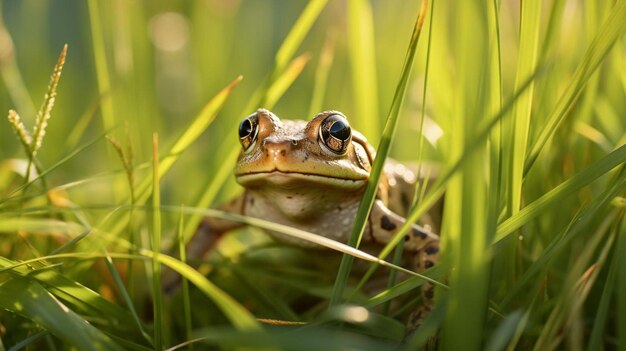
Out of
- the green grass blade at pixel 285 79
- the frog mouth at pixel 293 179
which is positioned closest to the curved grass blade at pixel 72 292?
the frog mouth at pixel 293 179

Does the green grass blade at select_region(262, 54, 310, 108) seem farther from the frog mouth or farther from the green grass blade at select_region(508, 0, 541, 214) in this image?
the green grass blade at select_region(508, 0, 541, 214)

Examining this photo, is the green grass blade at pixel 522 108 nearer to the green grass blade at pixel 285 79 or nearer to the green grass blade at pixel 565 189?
the green grass blade at pixel 565 189

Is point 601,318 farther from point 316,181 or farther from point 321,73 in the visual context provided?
point 321,73

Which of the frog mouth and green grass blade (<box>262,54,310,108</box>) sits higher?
green grass blade (<box>262,54,310,108</box>)

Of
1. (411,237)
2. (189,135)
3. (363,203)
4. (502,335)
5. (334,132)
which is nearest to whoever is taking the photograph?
(502,335)

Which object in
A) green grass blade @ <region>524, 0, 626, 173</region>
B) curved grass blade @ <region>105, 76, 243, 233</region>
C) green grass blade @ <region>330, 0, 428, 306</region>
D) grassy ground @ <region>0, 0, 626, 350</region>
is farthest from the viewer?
curved grass blade @ <region>105, 76, 243, 233</region>

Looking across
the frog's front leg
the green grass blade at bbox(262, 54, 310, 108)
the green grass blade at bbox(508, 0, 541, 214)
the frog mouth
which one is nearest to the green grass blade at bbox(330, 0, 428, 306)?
the green grass blade at bbox(508, 0, 541, 214)

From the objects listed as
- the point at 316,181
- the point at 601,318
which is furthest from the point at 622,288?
the point at 316,181
